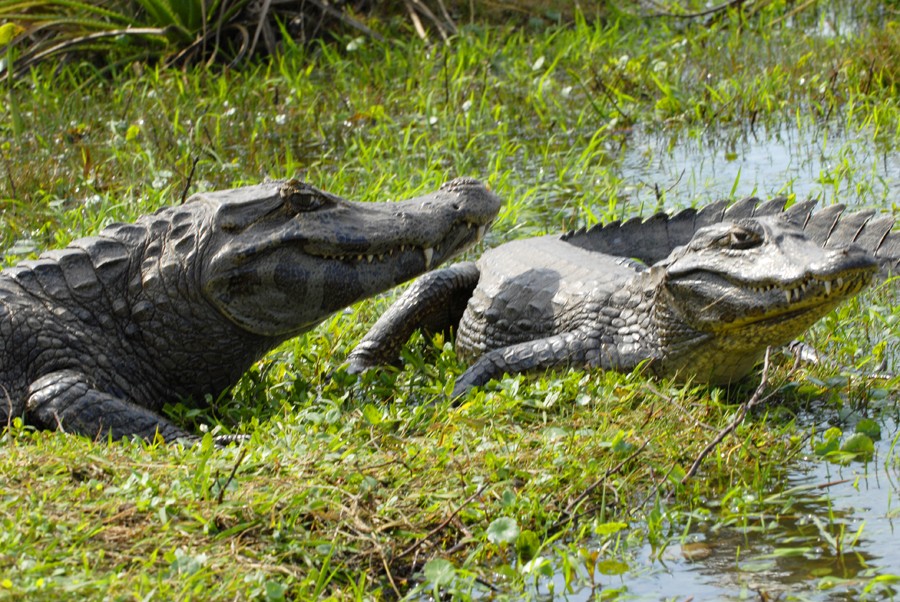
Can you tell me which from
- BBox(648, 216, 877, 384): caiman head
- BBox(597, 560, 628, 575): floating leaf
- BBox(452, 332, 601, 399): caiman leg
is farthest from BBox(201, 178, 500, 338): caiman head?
BBox(597, 560, 628, 575): floating leaf

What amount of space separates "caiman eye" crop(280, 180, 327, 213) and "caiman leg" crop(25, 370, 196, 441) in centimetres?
98

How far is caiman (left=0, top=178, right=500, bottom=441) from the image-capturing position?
16.6 feet

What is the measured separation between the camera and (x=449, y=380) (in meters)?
5.12

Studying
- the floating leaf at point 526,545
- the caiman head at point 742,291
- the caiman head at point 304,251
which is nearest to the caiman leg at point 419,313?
the caiman head at point 304,251

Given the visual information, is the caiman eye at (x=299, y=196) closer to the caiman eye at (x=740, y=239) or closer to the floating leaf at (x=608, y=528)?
the caiman eye at (x=740, y=239)

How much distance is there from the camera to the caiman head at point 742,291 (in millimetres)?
4410

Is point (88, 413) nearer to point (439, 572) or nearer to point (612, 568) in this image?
point (439, 572)

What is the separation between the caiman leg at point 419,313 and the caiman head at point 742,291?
133 cm

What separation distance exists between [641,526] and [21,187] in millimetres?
5445

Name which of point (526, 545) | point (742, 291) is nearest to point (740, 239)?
point (742, 291)

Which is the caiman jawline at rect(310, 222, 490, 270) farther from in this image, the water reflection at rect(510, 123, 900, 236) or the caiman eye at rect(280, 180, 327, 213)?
the water reflection at rect(510, 123, 900, 236)

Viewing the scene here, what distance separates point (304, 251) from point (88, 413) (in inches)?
40.4

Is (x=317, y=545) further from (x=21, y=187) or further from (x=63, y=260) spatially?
(x=21, y=187)

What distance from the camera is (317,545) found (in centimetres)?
361
